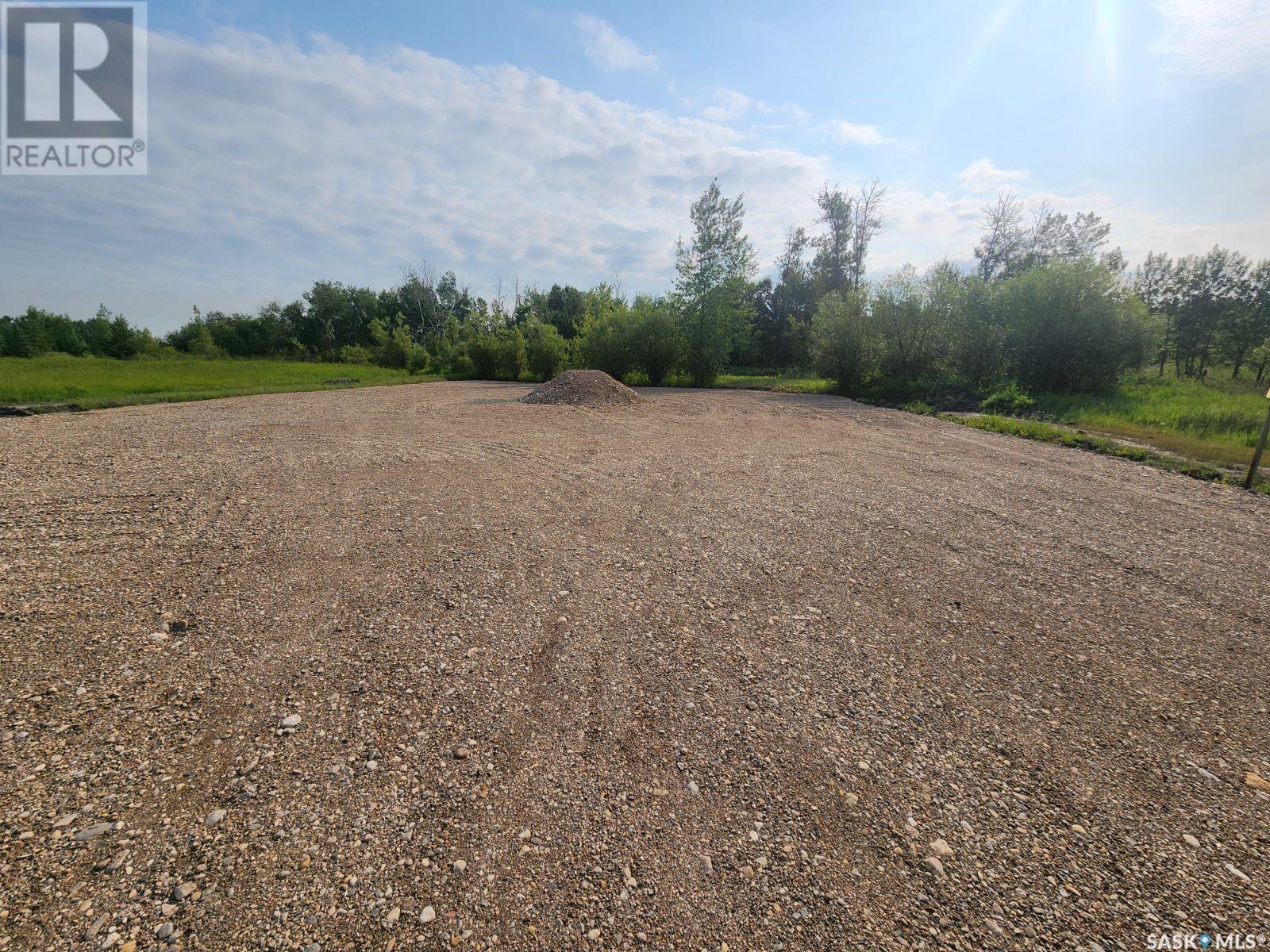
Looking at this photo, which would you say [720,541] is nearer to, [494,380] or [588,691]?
[588,691]

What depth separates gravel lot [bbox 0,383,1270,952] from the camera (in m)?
1.94

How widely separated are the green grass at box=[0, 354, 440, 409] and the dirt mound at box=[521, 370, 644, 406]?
11250 mm

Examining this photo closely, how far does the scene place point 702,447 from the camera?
33.4 ft

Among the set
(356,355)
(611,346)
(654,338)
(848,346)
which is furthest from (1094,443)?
(356,355)

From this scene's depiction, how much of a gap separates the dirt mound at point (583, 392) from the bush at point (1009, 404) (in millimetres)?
11915

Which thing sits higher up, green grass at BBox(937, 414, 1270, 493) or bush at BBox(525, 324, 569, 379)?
bush at BBox(525, 324, 569, 379)

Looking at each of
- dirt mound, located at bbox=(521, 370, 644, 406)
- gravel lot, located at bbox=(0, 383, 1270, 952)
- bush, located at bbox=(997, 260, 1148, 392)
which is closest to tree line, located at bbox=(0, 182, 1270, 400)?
bush, located at bbox=(997, 260, 1148, 392)

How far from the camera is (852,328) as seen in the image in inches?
821

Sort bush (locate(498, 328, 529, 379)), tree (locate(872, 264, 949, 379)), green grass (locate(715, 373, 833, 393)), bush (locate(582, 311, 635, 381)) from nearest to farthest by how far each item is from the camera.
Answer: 1. tree (locate(872, 264, 949, 379))
2. green grass (locate(715, 373, 833, 393))
3. bush (locate(582, 311, 635, 381))
4. bush (locate(498, 328, 529, 379))

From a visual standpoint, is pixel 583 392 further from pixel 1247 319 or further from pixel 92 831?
pixel 1247 319

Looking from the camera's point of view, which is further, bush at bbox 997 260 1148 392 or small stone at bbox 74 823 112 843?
bush at bbox 997 260 1148 392

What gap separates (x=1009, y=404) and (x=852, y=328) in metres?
6.89

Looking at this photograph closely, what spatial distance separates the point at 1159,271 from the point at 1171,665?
193 feet

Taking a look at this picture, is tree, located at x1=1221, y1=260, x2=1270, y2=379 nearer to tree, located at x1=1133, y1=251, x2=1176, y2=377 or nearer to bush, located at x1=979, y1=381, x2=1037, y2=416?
tree, located at x1=1133, y1=251, x2=1176, y2=377
